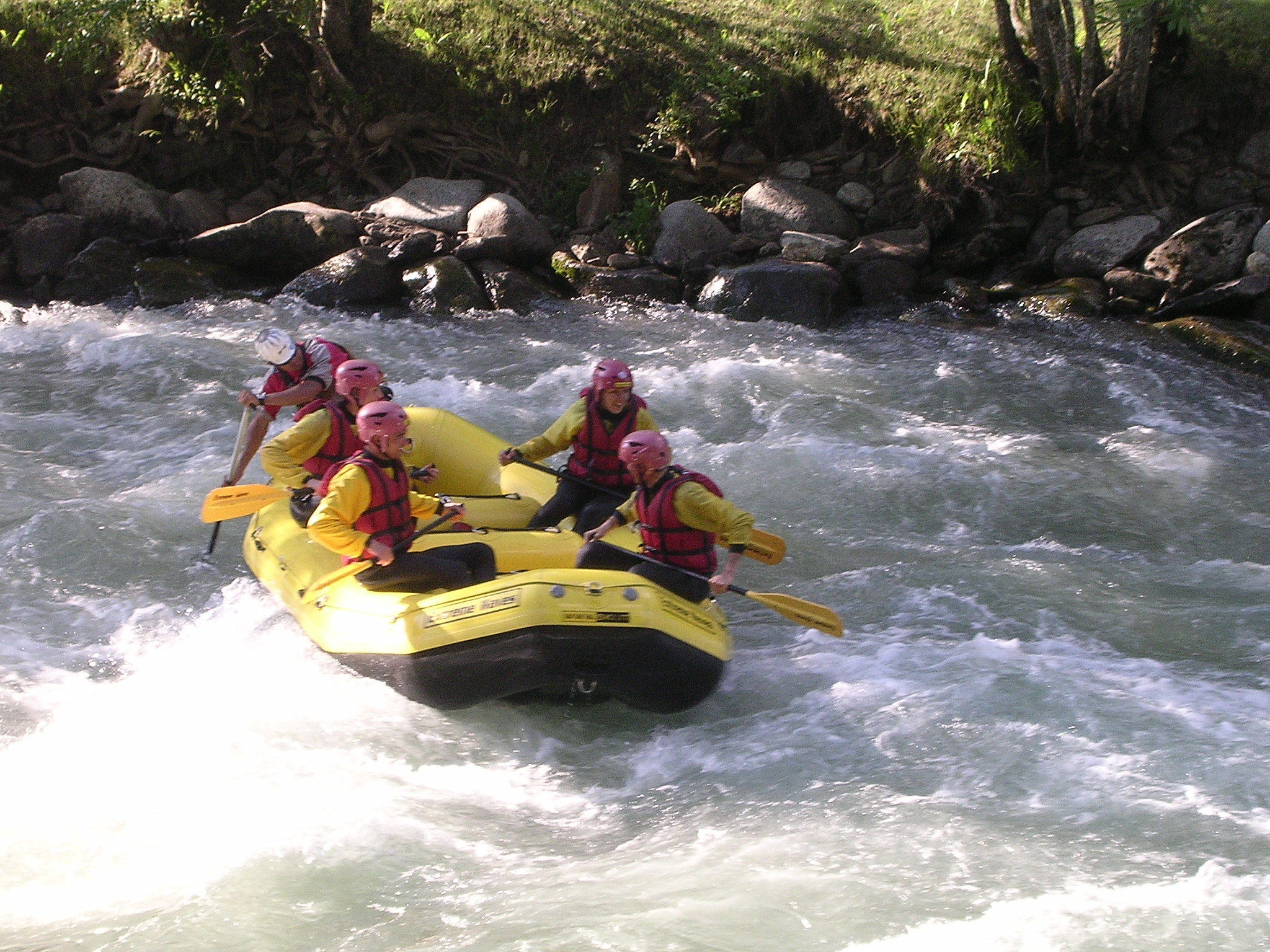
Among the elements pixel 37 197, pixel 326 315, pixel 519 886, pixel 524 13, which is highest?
pixel 524 13

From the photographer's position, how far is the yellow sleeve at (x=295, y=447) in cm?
520

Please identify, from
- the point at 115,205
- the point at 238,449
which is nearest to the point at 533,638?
the point at 238,449

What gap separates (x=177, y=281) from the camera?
33.5ft

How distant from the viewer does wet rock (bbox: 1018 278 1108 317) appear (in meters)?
9.67

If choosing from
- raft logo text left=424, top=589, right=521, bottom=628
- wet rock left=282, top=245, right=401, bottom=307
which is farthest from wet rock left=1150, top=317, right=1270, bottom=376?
raft logo text left=424, top=589, right=521, bottom=628

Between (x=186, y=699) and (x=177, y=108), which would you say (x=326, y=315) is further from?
(x=186, y=699)

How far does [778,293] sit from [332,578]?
5792 millimetres

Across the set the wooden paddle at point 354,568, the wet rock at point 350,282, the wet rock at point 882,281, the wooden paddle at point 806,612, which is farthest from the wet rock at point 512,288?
the wooden paddle at point 806,612

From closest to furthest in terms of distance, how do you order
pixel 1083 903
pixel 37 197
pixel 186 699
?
pixel 1083 903
pixel 186 699
pixel 37 197

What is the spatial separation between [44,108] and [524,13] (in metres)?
4.73

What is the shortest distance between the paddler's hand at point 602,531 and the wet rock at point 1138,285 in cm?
611

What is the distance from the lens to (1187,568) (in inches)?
239

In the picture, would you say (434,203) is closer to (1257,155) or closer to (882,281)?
(882,281)

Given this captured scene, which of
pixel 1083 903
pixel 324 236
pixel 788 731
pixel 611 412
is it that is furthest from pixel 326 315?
pixel 1083 903
